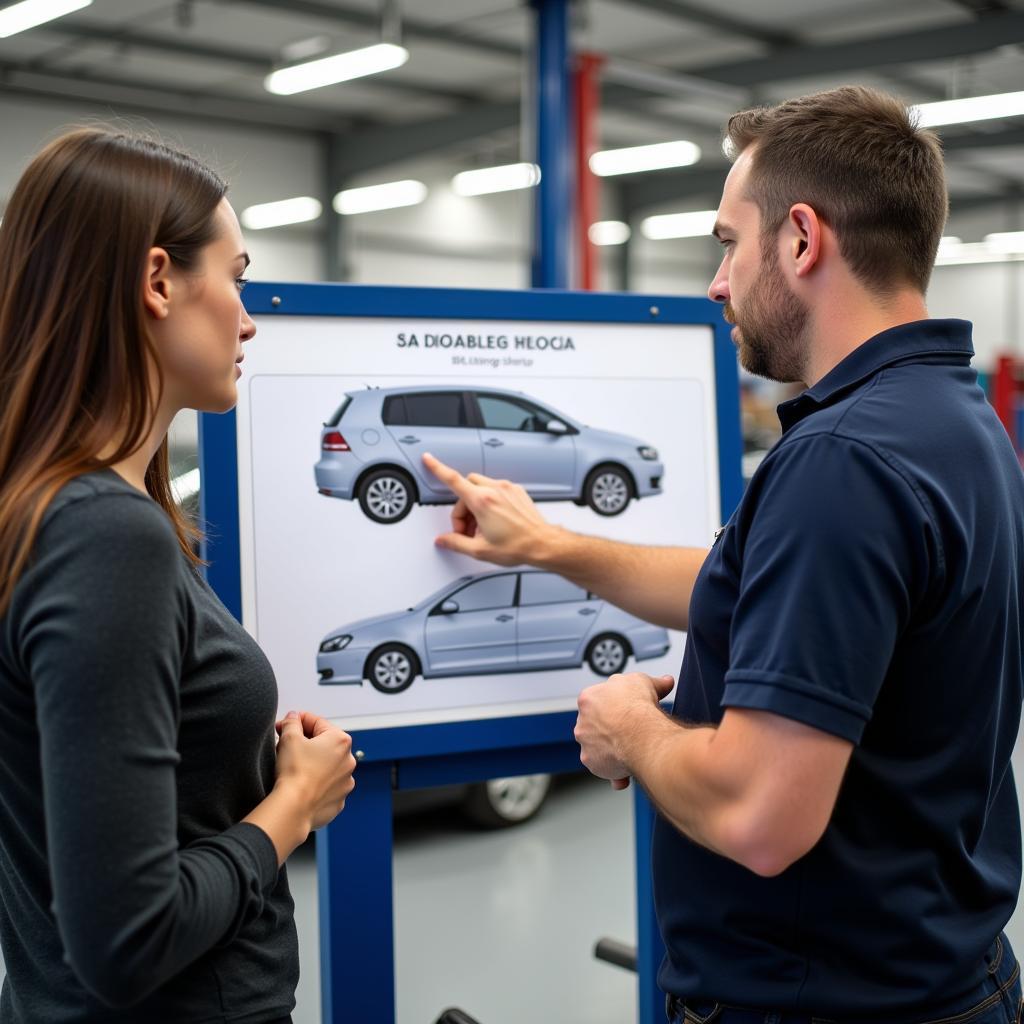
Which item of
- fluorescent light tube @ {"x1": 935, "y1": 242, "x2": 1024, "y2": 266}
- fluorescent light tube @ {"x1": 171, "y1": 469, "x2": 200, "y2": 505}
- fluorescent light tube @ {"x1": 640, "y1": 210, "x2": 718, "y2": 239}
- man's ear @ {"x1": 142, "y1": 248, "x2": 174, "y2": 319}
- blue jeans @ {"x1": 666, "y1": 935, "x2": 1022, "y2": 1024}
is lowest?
blue jeans @ {"x1": 666, "y1": 935, "x2": 1022, "y2": 1024}

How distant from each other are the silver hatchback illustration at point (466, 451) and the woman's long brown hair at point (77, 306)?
0.73 meters

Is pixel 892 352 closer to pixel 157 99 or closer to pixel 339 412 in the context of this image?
pixel 339 412

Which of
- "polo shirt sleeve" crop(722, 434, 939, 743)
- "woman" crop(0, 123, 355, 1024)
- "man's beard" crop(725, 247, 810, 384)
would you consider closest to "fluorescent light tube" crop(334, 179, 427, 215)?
"man's beard" crop(725, 247, 810, 384)

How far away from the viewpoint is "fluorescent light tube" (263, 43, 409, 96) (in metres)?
7.00

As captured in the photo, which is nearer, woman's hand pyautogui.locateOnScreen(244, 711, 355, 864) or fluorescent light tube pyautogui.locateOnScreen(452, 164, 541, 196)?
woman's hand pyautogui.locateOnScreen(244, 711, 355, 864)

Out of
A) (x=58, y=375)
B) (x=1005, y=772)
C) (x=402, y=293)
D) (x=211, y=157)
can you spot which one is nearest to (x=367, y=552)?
(x=402, y=293)

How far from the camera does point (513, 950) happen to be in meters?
3.17

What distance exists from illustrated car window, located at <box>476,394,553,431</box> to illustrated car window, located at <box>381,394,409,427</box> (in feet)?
0.41

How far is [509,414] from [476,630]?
1.12 feet

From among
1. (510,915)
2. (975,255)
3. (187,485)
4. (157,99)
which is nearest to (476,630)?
(187,485)

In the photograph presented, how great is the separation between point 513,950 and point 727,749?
2375 mm

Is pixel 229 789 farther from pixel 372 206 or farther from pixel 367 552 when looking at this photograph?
pixel 372 206

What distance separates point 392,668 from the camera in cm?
173

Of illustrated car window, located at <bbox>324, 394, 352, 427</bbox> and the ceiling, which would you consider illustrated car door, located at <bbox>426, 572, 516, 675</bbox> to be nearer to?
illustrated car window, located at <bbox>324, 394, 352, 427</bbox>
